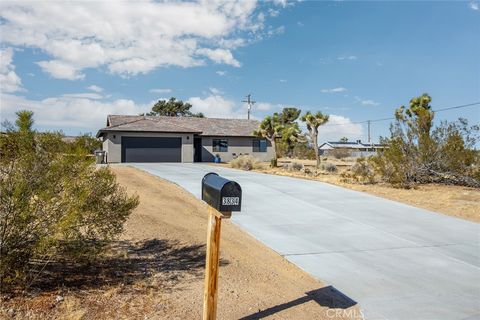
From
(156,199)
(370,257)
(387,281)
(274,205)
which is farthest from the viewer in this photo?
(274,205)

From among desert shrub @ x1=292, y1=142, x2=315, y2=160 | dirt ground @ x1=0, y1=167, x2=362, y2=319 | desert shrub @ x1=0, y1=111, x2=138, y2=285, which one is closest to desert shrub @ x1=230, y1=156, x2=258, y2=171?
dirt ground @ x1=0, y1=167, x2=362, y2=319

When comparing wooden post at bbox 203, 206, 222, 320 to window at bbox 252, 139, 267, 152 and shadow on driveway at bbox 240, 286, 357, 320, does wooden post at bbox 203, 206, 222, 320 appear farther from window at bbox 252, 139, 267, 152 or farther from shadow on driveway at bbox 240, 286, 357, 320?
window at bbox 252, 139, 267, 152

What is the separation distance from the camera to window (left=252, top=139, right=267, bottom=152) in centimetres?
3756

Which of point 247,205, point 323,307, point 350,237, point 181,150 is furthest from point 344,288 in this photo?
point 181,150

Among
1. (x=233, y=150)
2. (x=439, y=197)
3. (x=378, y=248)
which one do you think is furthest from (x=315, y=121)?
(x=378, y=248)

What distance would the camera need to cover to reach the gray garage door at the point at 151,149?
30.6m

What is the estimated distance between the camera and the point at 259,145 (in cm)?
3784

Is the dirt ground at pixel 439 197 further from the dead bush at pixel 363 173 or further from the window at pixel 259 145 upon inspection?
the window at pixel 259 145

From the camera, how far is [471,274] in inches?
247

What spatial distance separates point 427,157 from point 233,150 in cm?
2074

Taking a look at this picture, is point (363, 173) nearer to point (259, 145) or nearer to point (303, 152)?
point (259, 145)

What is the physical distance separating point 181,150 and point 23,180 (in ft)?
94.1

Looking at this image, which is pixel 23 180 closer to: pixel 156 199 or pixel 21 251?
pixel 21 251

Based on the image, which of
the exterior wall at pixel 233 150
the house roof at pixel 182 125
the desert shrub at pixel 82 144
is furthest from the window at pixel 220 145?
the desert shrub at pixel 82 144
